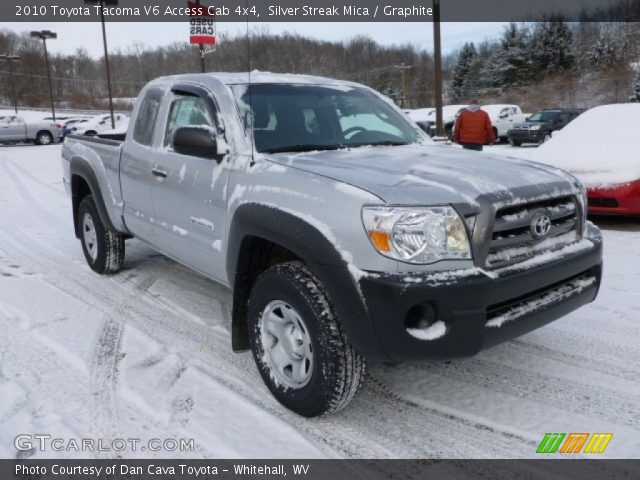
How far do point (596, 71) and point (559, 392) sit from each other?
58.4 m

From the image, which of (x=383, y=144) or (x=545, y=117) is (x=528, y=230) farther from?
(x=545, y=117)

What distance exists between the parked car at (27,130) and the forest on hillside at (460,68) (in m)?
6.47

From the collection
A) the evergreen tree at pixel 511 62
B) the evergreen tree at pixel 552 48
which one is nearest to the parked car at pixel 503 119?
the evergreen tree at pixel 511 62

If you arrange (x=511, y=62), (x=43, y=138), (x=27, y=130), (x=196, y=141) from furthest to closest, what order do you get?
1. (x=511, y=62)
2. (x=43, y=138)
3. (x=27, y=130)
4. (x=196, y=141)

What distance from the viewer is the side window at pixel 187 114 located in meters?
3.69

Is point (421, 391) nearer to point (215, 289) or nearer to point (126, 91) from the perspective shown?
point (215, 289)

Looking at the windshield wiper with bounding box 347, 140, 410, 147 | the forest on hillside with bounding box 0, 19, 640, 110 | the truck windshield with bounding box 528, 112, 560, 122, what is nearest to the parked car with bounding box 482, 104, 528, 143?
the truck windshield with bounding box 528, 112, 560, 122

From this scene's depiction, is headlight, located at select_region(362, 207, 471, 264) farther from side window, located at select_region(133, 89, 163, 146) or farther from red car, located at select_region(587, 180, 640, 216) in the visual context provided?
red car, located at select_region(587, 180, 640, 216)

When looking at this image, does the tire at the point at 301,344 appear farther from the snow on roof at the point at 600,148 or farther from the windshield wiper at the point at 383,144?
the snow on roof at the point at 600,148

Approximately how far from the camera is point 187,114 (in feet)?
12.9

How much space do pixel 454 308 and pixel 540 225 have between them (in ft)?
2.31

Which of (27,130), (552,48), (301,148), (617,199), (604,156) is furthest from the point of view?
(552,48)

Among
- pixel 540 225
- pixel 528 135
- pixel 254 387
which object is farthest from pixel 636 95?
pixel 254 387

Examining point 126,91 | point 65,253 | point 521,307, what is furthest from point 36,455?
point 126,91
